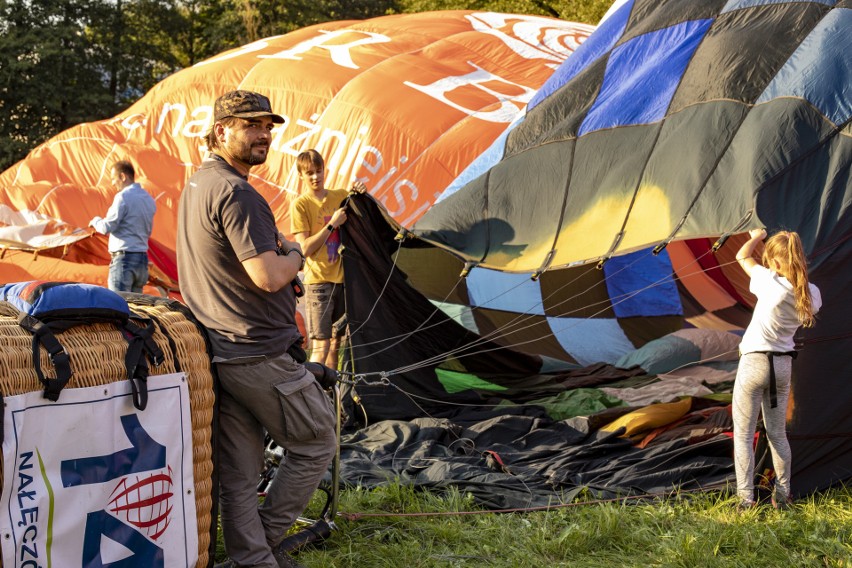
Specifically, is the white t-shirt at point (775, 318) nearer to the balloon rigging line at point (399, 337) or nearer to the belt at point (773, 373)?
the belt at point (773, 373)

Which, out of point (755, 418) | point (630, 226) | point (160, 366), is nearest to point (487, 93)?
point (630, 226)

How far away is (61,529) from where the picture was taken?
6.92ft

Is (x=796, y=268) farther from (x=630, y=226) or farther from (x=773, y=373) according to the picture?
(x=630, y=226)

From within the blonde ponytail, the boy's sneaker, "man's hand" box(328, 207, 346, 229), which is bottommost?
the boy's sneaker

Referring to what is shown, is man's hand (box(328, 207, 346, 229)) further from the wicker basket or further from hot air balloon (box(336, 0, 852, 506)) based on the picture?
the wicker basket

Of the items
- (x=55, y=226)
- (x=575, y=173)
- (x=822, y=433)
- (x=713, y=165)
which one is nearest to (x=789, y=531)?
(x=822, y=433)

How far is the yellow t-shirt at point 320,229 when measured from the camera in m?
4.69

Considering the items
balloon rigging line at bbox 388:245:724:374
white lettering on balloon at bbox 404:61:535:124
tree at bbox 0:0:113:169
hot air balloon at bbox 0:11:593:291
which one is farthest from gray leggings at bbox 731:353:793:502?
tree at bbox 0:0:113:169

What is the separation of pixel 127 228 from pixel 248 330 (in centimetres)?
413

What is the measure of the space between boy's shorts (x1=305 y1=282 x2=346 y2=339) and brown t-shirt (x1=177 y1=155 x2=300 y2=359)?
2.20m

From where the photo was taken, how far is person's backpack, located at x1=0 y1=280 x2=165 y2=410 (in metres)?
2.10

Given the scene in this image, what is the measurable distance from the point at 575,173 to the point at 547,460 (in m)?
1.34

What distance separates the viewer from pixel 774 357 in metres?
3.33

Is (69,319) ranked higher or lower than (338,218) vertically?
higher
